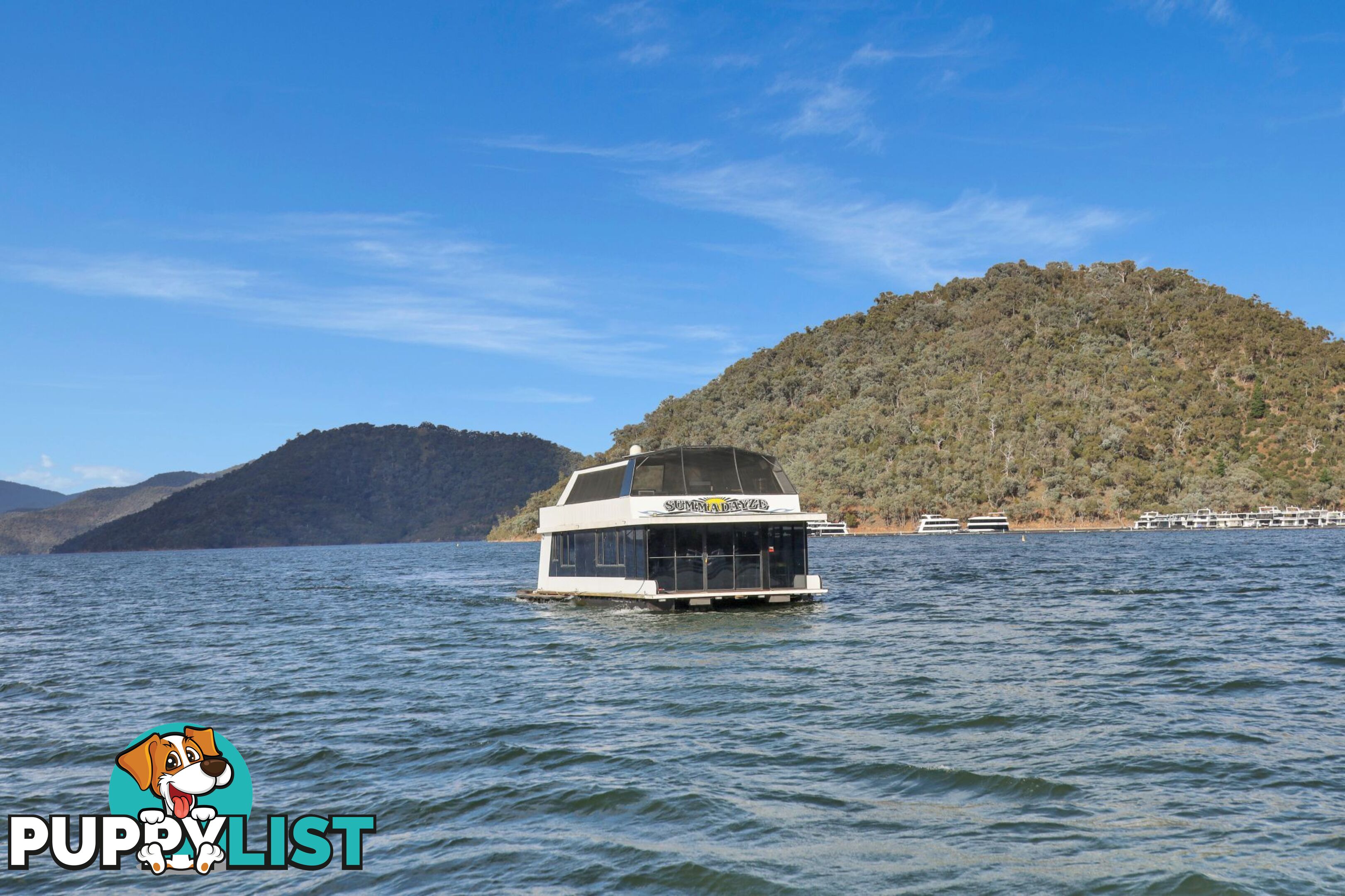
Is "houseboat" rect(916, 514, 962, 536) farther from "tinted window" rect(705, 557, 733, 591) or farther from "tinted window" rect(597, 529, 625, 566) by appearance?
"tinted window" rect(705, 557, 733, 591)

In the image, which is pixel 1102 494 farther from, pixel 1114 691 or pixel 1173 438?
pixel 1114 691

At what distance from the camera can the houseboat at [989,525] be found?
16750 cm

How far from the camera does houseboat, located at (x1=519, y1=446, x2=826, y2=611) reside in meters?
37.6

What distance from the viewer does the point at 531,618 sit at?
40688 millimetres

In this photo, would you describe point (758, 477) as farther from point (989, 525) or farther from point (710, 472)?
point (989, 525)

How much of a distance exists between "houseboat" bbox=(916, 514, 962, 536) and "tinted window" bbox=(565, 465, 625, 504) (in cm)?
13178

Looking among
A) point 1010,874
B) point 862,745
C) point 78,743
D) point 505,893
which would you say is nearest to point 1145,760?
point 862,745

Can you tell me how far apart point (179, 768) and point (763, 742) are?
9.04 metres

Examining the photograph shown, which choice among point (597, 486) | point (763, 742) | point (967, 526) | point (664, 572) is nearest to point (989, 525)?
point (967, 526)

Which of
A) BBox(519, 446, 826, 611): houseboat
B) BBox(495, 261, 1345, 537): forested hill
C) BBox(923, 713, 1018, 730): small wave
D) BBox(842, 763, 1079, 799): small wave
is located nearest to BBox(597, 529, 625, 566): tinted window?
BBox(519, 446, 826, 611): houseboat

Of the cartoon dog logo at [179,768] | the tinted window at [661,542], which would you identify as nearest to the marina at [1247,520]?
the tinted window at [661,542]

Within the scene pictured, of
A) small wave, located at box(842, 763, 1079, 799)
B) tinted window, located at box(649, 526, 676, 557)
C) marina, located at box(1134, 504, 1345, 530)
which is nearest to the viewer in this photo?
small wave, located at box(842, 763, 1079, 799)

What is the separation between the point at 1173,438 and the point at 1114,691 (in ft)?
572

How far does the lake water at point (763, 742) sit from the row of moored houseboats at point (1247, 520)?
12889 centimetres
